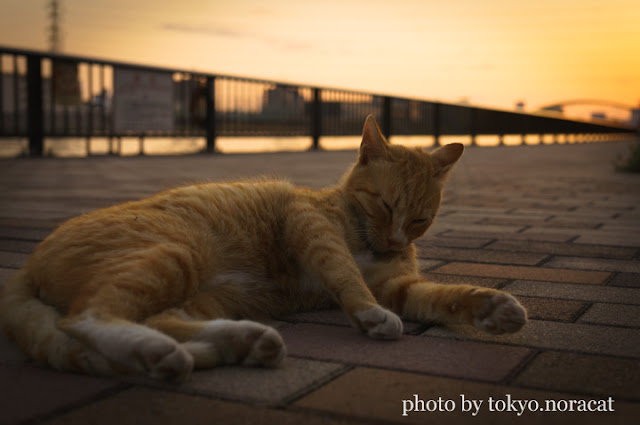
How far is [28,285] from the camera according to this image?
2232 millimetres

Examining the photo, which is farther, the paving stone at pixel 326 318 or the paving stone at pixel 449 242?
the paving stone at pixel 449 242

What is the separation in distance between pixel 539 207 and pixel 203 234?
14.7 ft

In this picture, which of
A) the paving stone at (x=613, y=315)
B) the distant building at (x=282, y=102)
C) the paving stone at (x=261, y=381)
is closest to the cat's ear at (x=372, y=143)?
the paving stone at (x=613, y=315)

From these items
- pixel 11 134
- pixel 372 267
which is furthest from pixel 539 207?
pixel 11 134

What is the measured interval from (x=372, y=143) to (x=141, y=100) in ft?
34.7

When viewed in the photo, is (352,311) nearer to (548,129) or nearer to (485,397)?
(485,397)

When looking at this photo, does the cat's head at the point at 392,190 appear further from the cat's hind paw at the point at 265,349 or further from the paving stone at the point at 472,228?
the paving stone at the point at 472,228

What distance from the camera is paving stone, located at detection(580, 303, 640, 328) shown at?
2.48 metres

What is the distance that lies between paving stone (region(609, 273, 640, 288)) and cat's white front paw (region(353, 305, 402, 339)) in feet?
4.58

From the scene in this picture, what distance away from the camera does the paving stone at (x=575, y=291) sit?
2855mm

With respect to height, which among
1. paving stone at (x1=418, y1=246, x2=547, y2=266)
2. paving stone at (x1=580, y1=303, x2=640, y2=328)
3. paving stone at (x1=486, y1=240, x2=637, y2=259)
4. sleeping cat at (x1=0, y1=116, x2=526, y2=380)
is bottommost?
paving stone at (x1=580, y1=303, x2=640, y2=328)

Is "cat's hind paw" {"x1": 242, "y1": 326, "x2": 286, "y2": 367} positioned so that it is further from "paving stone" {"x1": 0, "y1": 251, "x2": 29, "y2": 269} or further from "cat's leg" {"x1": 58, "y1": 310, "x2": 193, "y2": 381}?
"paving stone" {"x1": 0, "y1": 251, "x2": 29, "y2": 269}

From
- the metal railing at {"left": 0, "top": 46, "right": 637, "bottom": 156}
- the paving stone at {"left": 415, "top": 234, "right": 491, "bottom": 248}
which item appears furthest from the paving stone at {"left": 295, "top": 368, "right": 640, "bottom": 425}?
the metal railing at {"left": 0, "top": 46, "right": 637, "bottom": 156}

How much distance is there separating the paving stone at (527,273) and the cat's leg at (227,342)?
1.65m
